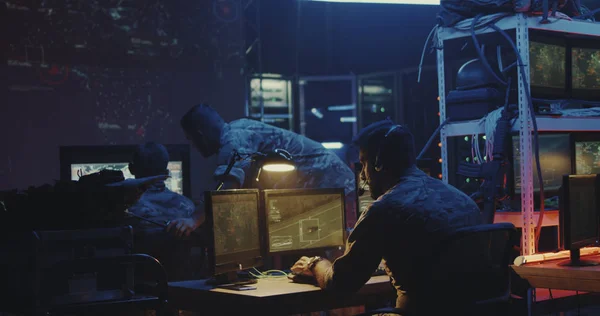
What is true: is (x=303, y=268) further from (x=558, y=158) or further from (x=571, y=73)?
(x=571, y=73)

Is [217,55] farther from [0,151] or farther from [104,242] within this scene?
[104,242]

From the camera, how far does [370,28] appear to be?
10172mm

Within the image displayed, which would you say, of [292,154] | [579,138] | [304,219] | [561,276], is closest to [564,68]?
[579,138]

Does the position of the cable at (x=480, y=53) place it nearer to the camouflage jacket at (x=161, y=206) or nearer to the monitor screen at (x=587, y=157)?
the monitor screen at (x=587, y=157)

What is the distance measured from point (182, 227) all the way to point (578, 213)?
6.66ft

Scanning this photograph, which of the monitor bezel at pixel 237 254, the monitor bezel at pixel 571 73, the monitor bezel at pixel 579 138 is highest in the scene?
the monitor bezel at pixel 571 73

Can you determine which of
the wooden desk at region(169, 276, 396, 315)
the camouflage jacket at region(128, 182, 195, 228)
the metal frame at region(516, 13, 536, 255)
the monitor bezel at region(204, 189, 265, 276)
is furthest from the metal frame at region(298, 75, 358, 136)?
the wooden desk at region(169, 276, 396, 315)

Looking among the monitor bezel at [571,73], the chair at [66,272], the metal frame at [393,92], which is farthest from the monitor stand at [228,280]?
the metal frame at [393,92]

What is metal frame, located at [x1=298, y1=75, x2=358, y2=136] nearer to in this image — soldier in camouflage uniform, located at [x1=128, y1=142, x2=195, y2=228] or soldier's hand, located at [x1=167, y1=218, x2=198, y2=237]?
soldier in camouflage uniform, located at [x1=128, y1=142, x2=195, y2=228]

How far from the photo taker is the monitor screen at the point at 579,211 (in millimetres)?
3809

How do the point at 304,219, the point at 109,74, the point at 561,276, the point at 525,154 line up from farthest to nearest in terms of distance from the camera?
the point at 109,74, the point at 525,154, the point at 304,219, the point at 561,276

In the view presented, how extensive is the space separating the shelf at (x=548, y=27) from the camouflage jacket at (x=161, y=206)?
1.86m

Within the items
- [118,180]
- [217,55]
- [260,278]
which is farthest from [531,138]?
[217,55]

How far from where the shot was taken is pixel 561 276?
11.9 ft
